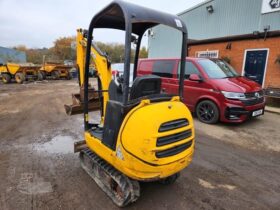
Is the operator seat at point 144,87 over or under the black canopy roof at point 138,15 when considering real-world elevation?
under

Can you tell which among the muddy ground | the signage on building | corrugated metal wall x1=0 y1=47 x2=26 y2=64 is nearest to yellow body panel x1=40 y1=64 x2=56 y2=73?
corrugated metal wall x1=0 y1=47 x2=26 y2=64

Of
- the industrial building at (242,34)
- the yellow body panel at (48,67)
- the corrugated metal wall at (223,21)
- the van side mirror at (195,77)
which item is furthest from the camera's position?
the yellow body panel at (48,67)

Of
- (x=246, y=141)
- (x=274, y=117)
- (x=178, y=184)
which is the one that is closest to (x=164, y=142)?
(x=178, y=184)

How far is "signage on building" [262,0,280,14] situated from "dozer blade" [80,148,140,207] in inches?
483

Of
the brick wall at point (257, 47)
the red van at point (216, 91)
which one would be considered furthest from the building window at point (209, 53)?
the red van at point (216, 91)

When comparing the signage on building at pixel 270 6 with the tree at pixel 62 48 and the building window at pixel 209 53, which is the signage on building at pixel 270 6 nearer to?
the building window at pixel 209 53

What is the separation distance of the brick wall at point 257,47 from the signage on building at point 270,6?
2387mm

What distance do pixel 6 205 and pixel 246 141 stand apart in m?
4.63

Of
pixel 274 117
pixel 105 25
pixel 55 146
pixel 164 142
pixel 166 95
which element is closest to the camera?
pixel 164 142

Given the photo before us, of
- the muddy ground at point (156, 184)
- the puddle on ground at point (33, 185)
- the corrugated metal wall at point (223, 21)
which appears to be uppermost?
the corrugated metal wall at point (223, 21)

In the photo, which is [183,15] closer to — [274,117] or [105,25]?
[274,117]

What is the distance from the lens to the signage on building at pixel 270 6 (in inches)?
416

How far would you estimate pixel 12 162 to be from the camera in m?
3.49

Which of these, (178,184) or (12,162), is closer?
(178,184)
